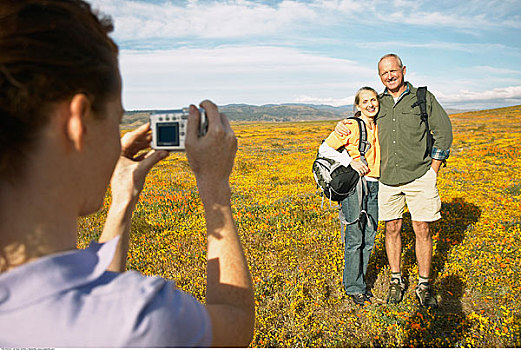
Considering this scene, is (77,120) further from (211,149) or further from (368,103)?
(368,103)

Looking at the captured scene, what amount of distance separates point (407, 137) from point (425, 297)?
242 cm

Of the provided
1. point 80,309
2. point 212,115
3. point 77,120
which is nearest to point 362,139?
point 212,115

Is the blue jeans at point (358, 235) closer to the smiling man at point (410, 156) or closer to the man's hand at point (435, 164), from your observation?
the smiling man at point (410, 156)

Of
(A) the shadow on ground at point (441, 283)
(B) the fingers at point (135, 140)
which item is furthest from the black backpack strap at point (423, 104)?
(B) the fingers at point (135, 140)

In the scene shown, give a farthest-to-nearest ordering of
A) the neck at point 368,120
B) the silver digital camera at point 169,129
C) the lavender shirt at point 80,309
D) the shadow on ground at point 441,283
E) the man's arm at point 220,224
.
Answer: the neck at point 368,120 < the shadow on ground at point 441,283 < the silver digital camera at point 169,129 < the man's arm at point 220,224 < the lavender shirt at point 80,309

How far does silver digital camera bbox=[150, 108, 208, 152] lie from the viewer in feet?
4.93

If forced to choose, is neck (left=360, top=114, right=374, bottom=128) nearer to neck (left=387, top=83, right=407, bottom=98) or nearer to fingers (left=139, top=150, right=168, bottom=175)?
neck (left=387, top=83, right=407, bottom=98)

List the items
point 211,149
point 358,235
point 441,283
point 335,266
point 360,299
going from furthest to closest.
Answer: point 335,266
point 441,283
point 360,299
point 358,235
point 211,149

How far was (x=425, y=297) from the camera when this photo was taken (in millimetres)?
5234

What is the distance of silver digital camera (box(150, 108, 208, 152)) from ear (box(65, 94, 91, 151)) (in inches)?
21.8

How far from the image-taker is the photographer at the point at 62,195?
2.76 ft

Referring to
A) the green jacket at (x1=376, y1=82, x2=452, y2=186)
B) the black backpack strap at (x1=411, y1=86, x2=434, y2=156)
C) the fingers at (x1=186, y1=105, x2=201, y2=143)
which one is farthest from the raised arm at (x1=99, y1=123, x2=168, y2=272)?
the black backpack strap at (x1=411, y1=86, x2=434, y2=156)

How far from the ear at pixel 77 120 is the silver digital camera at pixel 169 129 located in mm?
555

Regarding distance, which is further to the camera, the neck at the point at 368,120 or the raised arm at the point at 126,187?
the neck at the point at 368,120
